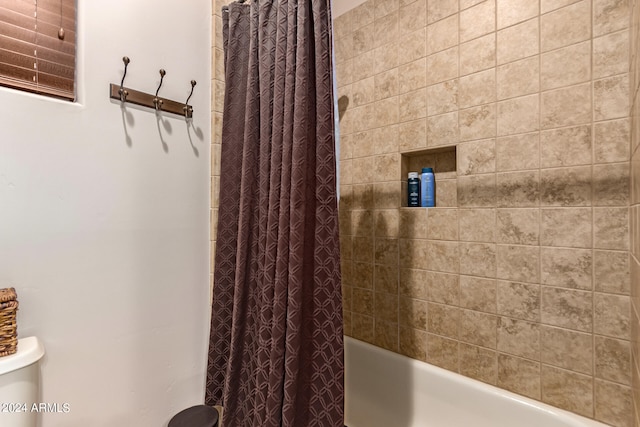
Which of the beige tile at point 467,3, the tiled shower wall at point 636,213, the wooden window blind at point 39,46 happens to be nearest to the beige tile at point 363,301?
the tiled shower wall at point 636,213

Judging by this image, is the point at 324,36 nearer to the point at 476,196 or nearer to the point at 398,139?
the point at 398,139

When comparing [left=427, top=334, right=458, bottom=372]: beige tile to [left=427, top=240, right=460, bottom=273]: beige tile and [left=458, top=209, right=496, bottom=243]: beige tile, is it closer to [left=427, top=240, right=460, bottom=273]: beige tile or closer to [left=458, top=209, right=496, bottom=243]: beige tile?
[left=427, top=240, right=460, bottom=273]: beige tile

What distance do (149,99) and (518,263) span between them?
159 cm

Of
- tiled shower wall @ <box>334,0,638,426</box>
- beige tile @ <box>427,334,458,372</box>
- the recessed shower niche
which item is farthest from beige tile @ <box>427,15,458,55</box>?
beige tile @ <box>427,334,458,372</box>

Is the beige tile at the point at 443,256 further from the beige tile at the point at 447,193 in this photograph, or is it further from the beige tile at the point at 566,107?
the beige tile at the point at 566,107

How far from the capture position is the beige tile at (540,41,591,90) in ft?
3.43

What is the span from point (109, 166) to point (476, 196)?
145 cm

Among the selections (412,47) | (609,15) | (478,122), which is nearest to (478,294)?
(478,122)

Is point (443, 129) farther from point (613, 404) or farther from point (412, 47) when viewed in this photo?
point (613, 404)

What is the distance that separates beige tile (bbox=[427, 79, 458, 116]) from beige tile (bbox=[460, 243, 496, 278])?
1.97 feet

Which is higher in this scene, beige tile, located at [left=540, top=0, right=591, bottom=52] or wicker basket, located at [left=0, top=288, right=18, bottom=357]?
beige tile, located at [left=540, top=0, right=591, bottom=52]

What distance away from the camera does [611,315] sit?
3.27ft

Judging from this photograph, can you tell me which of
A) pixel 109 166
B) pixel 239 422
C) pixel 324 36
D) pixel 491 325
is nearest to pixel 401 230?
pixel 491 325

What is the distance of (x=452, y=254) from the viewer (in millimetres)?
1357
